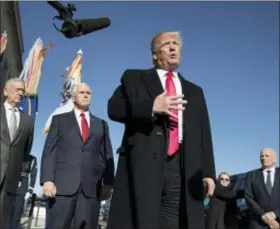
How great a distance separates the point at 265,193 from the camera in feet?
26.7

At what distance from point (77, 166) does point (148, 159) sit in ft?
7.69

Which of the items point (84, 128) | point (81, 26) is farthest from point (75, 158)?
point (81, 26)

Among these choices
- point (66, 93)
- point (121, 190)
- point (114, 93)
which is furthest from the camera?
point (66, 93)

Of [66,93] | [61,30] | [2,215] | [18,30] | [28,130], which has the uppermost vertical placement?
[18,30]

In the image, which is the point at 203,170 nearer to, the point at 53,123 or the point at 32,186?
the point at 53,123

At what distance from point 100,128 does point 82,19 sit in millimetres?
2825

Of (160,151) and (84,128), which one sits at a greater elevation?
(84,128)

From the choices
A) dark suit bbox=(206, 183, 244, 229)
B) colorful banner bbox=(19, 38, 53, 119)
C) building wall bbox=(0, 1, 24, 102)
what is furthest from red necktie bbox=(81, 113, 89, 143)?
building wall bbox=(0, 1, 24, 102)

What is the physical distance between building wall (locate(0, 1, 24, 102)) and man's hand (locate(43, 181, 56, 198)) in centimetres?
2187

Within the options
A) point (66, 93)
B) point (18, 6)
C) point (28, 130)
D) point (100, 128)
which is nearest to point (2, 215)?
point (28, 130)

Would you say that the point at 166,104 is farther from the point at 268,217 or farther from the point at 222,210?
the point at 222,210

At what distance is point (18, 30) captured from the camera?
3219 cm

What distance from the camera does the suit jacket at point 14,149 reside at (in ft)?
15.2

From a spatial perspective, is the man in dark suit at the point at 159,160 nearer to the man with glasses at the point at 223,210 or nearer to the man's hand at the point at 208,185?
the man's hand at the point at 208,185
